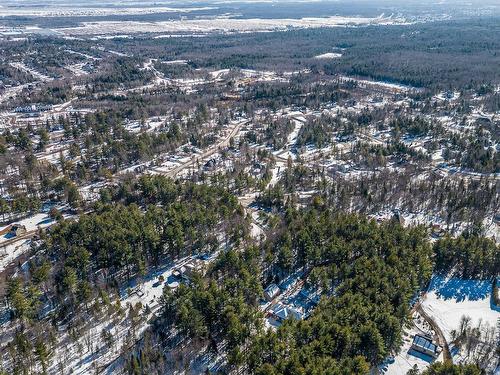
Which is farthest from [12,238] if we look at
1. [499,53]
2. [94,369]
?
[499,53]

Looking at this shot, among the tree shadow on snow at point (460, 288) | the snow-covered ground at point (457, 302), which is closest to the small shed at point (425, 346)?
the snow-covered ground at point (457, 302)

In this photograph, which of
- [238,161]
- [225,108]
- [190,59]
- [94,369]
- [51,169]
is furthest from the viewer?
[190,59]

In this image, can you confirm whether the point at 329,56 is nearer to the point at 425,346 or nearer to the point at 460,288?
A: the point at 460,288

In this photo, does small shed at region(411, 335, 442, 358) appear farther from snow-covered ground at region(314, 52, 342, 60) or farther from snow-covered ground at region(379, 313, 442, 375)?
snow-covered ground at region(314, 52, 342, 60)

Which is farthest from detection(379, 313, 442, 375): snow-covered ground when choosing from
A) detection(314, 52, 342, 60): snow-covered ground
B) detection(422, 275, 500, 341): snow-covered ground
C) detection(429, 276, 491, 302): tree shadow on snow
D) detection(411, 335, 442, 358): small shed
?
detection(314, 52, 342, 60): snow-covered ground

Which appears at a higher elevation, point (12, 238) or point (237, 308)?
point (237, 308)

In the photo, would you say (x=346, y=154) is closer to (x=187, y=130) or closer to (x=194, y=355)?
(x=187, y=130)

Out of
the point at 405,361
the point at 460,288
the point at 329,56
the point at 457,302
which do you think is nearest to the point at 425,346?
the point at 405,361

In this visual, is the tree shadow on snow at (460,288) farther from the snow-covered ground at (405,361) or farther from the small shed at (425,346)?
the snow-covered ground at (405,361)
